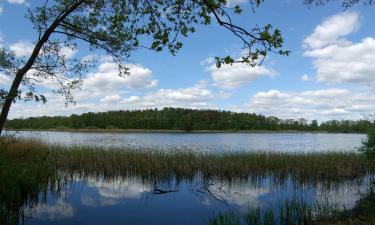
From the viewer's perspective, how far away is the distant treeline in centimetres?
11656

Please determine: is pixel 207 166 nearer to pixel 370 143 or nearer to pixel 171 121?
pixel 370 143

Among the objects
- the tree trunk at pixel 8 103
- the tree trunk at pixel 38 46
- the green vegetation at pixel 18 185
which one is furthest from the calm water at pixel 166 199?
the tree trunk at pixel 38 46

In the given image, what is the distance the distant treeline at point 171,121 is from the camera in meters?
117

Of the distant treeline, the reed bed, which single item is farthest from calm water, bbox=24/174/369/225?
the distant treeline

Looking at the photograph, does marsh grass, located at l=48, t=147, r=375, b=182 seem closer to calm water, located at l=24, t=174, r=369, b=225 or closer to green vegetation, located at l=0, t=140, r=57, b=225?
calm water, located at l=24, t=174, r=369, b=225

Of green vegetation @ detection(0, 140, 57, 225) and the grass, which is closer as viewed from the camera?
green vegetation @ detection(0, 140, 57, 225)

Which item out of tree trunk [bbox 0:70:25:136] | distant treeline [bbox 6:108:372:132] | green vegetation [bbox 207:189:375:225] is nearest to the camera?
green vegetation [bbox 207:189:375:225]

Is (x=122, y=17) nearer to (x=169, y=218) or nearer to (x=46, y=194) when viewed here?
(x=169, y=218)

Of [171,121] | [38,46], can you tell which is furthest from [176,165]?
[171,121]

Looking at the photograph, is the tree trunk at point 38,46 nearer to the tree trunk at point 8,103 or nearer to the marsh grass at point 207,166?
the tree trunk at point 8,103

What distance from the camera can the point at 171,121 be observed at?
123562 mm

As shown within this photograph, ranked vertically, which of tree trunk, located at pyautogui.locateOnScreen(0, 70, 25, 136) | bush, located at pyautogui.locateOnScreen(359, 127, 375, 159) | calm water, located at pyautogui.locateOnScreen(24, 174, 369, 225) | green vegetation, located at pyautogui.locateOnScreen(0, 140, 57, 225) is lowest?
calm water, located at pyautogui.locateOnScreen(24, 174, 369, 225)

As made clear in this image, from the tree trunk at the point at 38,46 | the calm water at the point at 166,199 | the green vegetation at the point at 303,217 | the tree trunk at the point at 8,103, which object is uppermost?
the tree trunk at the point at 38,46

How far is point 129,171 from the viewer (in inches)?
604
